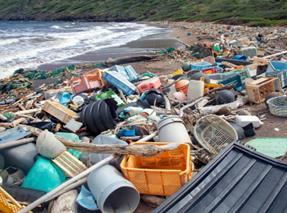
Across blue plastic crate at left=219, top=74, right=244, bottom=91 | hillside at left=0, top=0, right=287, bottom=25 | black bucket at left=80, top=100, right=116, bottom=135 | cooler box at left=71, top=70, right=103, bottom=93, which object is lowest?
hillside at left=0, top=0, right=287, bottom=25

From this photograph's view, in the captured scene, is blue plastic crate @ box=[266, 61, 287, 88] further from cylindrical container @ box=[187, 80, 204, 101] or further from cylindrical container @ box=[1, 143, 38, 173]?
cylindrical container @ box=[1, 143, 38, 173]

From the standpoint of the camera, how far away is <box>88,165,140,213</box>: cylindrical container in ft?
14.8

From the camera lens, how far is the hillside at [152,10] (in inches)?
1709

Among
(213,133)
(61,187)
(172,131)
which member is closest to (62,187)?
(61,187)

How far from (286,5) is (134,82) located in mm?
39285

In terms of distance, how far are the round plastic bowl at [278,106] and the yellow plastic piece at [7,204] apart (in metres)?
5.18

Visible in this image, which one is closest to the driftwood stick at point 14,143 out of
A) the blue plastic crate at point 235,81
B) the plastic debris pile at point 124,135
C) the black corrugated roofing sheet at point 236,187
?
the plastic debris pile at point 124,135

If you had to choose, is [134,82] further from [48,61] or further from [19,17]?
[19,17]

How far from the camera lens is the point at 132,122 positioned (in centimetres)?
722

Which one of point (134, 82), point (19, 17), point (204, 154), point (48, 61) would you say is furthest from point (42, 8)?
point (204, 154)

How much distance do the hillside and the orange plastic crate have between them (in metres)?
31.6

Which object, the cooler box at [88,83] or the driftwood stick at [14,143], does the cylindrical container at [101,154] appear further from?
the cooler box at [88,83]

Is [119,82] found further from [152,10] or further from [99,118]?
[152,10]

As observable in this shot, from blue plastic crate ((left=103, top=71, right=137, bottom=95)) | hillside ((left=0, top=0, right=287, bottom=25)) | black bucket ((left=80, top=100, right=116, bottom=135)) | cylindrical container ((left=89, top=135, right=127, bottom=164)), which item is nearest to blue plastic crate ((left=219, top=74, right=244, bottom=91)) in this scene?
blue plastic crate ((left=103, top=71, right=137, bottom=95))
